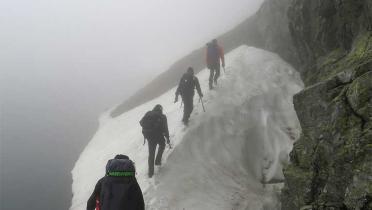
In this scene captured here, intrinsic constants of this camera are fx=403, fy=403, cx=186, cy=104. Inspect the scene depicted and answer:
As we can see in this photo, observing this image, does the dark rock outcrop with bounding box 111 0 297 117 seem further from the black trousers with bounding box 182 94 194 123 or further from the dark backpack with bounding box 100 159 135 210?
the dark backpack with bounding box 100 159 135 210

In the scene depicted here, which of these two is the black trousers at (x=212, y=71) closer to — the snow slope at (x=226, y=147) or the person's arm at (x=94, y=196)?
the snow slope at (x=226, y=147)

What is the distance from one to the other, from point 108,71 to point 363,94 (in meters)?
67.2

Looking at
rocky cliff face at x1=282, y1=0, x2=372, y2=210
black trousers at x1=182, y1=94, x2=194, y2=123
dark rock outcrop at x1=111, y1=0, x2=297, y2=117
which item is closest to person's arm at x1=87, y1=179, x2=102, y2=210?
rocky cliff face at x1=282, y1=0, x2=372, y2=210

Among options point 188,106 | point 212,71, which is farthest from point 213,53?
point 188,106

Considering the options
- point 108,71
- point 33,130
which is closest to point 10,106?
point 33,130

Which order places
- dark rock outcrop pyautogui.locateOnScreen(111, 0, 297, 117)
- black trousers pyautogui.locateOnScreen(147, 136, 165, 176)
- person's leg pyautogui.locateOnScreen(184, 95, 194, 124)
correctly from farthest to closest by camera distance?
dark rock outcrop pyautogui.locateOnScreen(111, 0, 297, 117)
person's leg pyautogui.locateOnScreen(184, 95, 194, 124)
black trousers pyautogui.locateOnScreen(147, 136, 165, 176)

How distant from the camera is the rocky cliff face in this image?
966 centimetres

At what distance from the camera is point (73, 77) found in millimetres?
71250

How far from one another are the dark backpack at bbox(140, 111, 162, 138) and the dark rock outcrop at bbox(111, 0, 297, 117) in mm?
15372

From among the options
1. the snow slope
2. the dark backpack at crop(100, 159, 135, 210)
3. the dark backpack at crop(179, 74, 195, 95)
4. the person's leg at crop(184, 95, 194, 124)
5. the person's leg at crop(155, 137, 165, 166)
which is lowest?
the snow slope

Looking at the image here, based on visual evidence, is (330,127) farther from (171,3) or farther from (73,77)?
(171,3)

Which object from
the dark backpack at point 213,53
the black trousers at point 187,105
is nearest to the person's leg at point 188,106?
the black trousers at point 187,105

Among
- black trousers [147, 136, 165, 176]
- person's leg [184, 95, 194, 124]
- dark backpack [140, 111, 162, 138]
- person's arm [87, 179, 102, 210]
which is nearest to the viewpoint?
person's arm [87, 179, 102, 210]

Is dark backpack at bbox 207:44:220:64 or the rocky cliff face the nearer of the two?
the rocky cliff face
